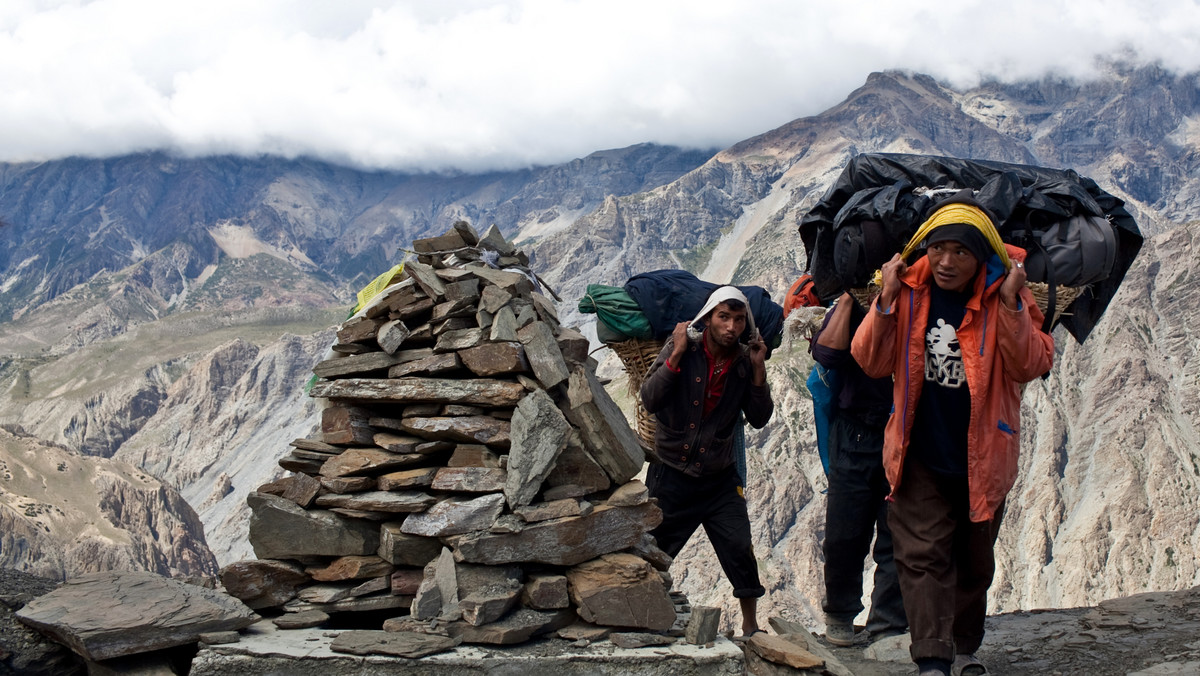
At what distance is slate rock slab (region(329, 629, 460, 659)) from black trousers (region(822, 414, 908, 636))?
2630 millimetres

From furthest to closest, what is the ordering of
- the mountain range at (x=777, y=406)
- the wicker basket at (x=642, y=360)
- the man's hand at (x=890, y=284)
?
the mountain range at (x=777, y=406)
the wicker basket at (x=642, y=360)
the man's hand at (x=890, y=284)

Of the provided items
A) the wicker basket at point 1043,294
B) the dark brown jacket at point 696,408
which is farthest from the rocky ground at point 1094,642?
the wicker basket at point 1043,294

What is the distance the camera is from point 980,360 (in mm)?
4250

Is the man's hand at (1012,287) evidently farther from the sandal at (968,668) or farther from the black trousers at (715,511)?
the black trousers at (715,511)

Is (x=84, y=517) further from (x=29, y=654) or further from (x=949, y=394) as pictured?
(x=949, y=394)

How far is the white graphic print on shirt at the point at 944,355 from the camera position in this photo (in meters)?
4.37

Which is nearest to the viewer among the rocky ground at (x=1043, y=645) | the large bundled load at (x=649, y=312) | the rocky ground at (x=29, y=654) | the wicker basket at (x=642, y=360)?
the rocky ground at (x=29, y=654)

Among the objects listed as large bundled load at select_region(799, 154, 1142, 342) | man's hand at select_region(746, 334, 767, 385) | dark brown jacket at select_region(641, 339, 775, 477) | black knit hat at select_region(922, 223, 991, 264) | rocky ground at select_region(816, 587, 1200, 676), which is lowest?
rocky ground at select_region(816, 587, 1200, 676)

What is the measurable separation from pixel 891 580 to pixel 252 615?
4091mm

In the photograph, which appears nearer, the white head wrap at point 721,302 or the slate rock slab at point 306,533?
the slate rock slab at point 306,533

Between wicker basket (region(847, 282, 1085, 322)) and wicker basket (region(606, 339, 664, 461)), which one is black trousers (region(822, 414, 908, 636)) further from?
wicker basket (region(606, 339, 664, 461))

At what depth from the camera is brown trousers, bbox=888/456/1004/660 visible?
4.45 m

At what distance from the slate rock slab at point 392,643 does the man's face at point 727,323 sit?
8.13 ft

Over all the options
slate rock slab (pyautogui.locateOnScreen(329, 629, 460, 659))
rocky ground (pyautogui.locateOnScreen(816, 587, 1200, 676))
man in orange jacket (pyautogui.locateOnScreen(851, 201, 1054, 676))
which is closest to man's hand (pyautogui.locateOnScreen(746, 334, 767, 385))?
man in orange jacket (pyautogui.locateOnScreen(851, 201, 1054, 676))
